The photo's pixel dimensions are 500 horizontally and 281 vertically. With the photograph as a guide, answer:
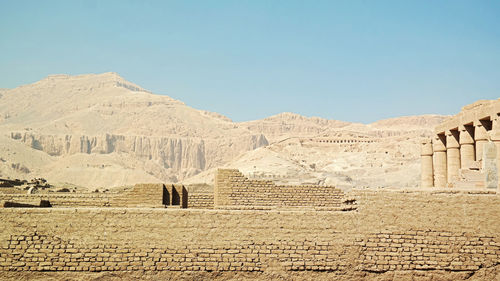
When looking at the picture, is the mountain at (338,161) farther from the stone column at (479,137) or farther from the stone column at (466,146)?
the stone column at (479,137)

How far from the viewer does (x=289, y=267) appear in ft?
30.1

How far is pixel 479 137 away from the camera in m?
15.2

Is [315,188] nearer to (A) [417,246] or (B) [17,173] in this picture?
(A) [417,246]

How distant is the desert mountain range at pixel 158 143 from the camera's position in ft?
168

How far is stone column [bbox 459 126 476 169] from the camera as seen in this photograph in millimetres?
16203

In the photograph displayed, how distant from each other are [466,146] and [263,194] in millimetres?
7728

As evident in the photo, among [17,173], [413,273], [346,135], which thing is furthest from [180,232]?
[346,135]

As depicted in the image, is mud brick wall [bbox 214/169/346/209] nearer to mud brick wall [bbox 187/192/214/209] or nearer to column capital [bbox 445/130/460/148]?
mud brick wall [bbox 187/192/214/209]

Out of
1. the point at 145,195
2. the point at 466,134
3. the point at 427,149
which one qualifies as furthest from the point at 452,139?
the point at 145,195

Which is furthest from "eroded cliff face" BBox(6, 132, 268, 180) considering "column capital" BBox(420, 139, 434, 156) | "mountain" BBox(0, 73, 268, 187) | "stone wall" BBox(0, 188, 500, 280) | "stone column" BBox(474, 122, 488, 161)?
"stone wall" BBox(0, 188, 500, 280)

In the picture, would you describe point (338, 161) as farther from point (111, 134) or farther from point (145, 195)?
point (111, 134)

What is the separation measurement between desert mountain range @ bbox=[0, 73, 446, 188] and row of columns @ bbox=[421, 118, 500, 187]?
36.5 feet

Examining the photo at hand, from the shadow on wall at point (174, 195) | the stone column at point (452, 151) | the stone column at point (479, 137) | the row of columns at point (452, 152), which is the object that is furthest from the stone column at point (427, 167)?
the shadow on wall at point (174, 195)

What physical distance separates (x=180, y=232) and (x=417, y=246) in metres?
4.18
